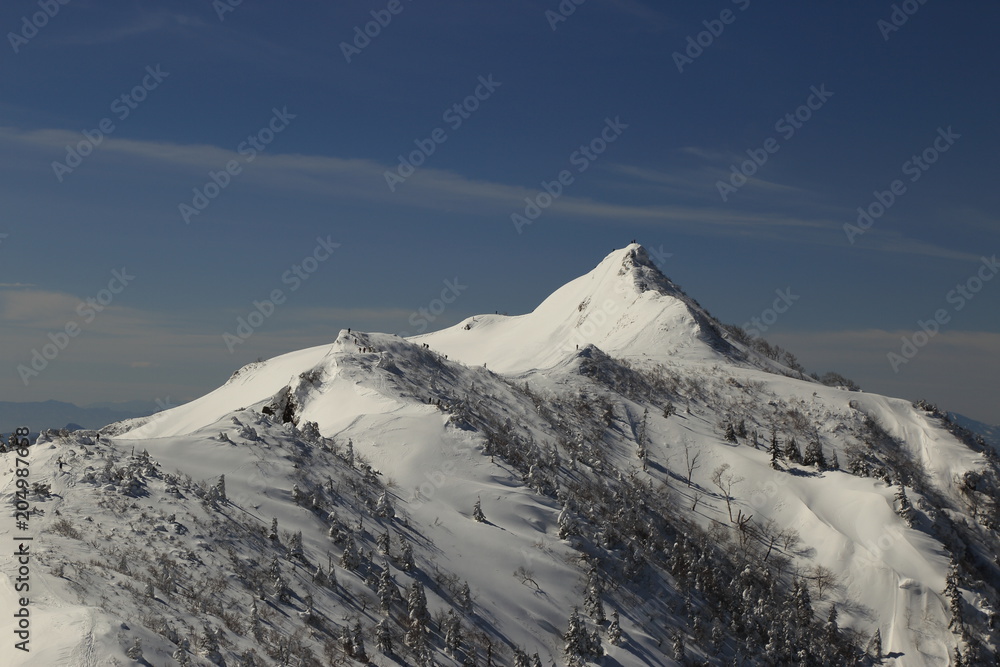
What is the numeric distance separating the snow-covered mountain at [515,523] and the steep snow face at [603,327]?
4053 millimetres

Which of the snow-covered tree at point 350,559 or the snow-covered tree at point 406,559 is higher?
the snow-covered tree at point 406,559

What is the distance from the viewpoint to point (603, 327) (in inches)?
4124

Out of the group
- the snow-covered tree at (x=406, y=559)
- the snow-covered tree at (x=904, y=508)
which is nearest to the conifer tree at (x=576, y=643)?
the snow-covered tree at (x=406, y=559)

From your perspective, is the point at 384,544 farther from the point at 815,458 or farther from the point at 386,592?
the point at 815,458

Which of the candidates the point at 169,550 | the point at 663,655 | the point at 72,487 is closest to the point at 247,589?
the point at 169,550

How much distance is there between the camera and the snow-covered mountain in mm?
28094

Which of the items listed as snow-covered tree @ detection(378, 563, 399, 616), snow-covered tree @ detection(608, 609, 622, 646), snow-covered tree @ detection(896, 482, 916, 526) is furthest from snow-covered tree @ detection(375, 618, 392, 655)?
snow-covered tree @ detection(896, 482, 916, 526)

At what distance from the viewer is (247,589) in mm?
29422

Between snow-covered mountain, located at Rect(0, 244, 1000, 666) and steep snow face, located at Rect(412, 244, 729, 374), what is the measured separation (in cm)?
405

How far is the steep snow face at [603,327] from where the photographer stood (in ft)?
299

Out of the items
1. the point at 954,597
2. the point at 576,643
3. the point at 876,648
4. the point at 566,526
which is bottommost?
the point at 576,643

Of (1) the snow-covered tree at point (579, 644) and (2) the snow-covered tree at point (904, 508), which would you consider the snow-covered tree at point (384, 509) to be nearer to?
(1) the snow-covered tree at point (579, 644)

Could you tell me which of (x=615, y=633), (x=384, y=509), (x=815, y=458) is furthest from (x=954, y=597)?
(x=384, y=509)

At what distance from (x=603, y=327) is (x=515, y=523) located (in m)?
63.3
